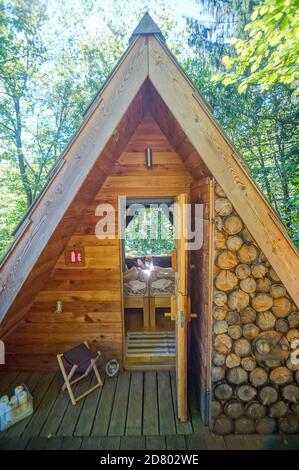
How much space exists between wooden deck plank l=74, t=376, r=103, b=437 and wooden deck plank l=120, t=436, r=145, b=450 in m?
0.34

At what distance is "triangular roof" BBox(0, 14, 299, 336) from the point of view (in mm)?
1439

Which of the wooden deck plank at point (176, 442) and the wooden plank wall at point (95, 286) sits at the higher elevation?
the wooden plank wall at point (95, 286)

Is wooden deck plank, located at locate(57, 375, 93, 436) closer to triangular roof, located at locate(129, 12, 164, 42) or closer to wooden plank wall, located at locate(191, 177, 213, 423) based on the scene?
wooden plank wall, located at locate(191, 177, 213, 423)

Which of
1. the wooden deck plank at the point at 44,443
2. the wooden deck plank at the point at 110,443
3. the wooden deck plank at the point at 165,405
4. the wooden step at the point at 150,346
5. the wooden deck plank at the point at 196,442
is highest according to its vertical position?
the wooden step at the point at 150,346

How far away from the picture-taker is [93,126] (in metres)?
1.48

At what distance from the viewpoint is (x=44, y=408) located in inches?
88.1

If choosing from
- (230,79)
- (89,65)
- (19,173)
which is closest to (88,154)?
(230,79)

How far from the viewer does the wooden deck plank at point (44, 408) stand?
2014 millimetres

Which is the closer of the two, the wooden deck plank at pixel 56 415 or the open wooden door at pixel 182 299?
the open wooden door at pixel 182 299

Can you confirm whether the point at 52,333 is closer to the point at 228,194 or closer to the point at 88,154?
the point at 88,154

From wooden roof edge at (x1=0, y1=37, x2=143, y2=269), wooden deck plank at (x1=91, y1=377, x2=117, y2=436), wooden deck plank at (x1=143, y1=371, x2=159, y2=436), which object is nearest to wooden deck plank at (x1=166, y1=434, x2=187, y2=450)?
wooden deck plank at (x1=143, y1=371, x2=159, y2=436)

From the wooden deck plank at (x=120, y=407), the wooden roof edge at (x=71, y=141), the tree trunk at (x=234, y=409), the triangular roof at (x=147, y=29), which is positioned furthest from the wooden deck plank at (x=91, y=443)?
the triangular roof at (x=147, y=29)

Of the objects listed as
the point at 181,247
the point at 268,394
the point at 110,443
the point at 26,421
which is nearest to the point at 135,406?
the point at 110,443

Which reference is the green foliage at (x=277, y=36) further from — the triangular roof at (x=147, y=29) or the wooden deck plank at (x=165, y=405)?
the wooden deck plank at (x=165, y=405)
